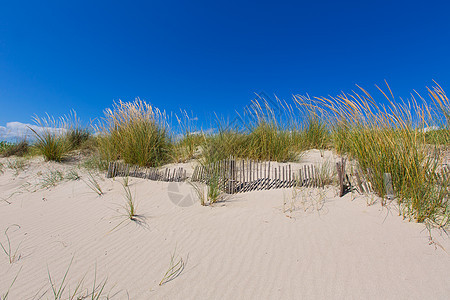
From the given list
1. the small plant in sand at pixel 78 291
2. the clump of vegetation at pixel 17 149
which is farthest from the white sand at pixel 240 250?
the clump of vegetation at pixel 17 149

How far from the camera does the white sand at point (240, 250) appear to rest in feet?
4.85

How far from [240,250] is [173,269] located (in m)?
0.62

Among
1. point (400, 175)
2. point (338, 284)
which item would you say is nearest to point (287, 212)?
point (338, 284)

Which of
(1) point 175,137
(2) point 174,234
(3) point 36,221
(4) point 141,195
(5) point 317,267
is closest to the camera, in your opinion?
(5) point 317,267

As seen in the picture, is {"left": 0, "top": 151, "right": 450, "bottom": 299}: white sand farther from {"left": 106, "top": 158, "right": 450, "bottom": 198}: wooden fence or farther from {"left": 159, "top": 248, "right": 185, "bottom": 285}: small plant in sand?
{"left": 106, "top": 158, "right": 450, "bottom": 198}: wooden fence

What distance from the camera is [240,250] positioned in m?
1.91

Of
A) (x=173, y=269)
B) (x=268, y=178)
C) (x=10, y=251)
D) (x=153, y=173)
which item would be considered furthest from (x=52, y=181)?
(x=268, y=178)

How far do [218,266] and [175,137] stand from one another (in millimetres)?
4943

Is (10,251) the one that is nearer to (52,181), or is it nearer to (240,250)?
(240,250)

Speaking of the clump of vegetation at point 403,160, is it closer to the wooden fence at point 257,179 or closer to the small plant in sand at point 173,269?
the wooden fence at point 257,179

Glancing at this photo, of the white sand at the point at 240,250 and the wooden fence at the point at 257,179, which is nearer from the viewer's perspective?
the white sand at the point at 240,250

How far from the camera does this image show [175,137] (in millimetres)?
6230

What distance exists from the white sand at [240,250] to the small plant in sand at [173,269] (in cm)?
4

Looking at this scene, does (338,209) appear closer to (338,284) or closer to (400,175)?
(400,175)
